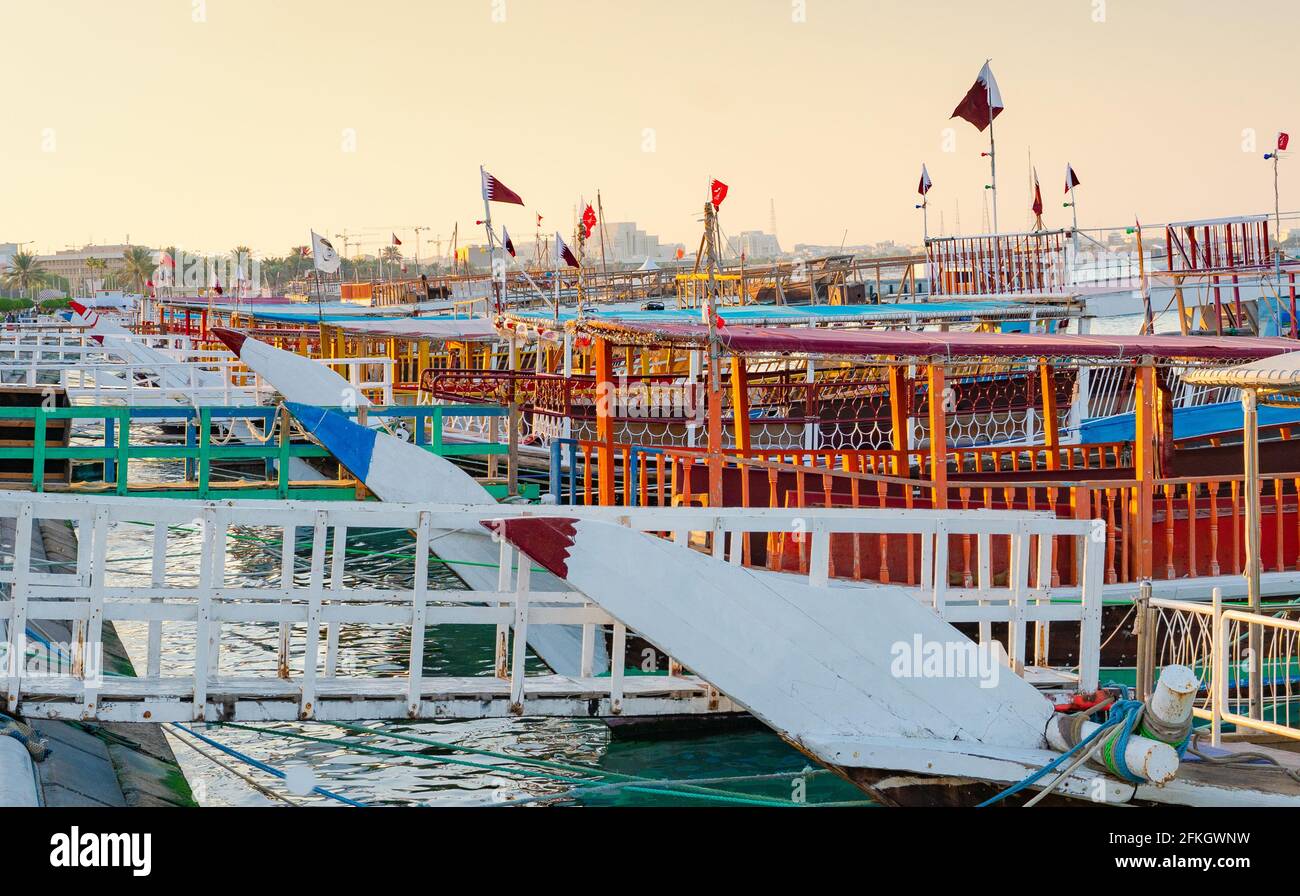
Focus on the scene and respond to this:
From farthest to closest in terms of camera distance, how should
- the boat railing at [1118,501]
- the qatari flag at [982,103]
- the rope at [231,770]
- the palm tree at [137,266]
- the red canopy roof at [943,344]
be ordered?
1. the palm tree at [137,266]
2. the qatari flag at [982,103]
3. the boat railing at [1118,501]
4. the red canopy roof at [943,344]
5. the rope at [231,770]

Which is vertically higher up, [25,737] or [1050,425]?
[1050,425]

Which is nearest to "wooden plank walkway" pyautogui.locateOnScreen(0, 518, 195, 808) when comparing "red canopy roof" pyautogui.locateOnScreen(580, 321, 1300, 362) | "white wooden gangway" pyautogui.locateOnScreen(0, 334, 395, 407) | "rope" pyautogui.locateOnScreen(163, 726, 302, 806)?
"rope" pyautogui.locateOnScreen(163, 726, 302, 806)

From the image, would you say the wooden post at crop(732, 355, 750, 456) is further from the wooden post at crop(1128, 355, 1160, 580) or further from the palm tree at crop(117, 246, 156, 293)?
the palm tree at crop(117, 246, 156, 293)

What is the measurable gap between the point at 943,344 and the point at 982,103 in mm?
15571

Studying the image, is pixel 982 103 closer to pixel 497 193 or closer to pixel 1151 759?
pixel 497 193

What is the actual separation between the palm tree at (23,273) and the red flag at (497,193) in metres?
132

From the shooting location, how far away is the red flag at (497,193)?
20250 mm

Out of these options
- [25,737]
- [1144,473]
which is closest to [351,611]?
[25,737]

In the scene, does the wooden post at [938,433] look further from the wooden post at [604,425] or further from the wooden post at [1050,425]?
the wooden post at [1050,425]

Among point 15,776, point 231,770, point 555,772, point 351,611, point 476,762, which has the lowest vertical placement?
point 231,770

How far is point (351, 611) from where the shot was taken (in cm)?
768

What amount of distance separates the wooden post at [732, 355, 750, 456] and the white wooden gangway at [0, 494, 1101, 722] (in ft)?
14.9

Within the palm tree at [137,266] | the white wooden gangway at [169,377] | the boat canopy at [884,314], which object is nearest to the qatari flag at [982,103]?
the boat canopy at [884,314]

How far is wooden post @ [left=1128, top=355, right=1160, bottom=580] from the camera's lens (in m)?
10.7
